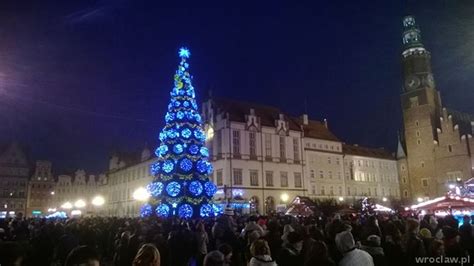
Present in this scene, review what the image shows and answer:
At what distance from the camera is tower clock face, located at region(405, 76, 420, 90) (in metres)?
64.9

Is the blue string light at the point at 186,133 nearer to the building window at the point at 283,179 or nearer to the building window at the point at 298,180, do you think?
the building window at the point at 283,179

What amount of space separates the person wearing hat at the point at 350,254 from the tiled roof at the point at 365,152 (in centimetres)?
6030

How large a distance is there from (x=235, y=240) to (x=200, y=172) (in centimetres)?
1567

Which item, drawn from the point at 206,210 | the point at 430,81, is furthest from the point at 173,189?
the point at 430,81

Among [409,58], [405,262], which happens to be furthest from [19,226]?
[409,58]

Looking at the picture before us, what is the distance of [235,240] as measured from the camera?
11.4 m

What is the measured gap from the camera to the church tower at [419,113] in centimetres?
6166

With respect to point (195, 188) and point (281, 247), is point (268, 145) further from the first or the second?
point (281, 247)

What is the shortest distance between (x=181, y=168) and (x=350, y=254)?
21.6 meters

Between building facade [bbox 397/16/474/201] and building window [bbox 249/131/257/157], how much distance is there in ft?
105

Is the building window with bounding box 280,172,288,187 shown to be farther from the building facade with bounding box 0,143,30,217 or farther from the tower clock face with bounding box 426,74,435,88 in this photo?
the building facade with bounding box 0,143,30,217

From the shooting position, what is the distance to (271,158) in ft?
160

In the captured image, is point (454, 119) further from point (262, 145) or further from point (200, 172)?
point (200, 172)

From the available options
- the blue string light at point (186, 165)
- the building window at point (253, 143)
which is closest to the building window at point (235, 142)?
the building window at point (253, 143)
